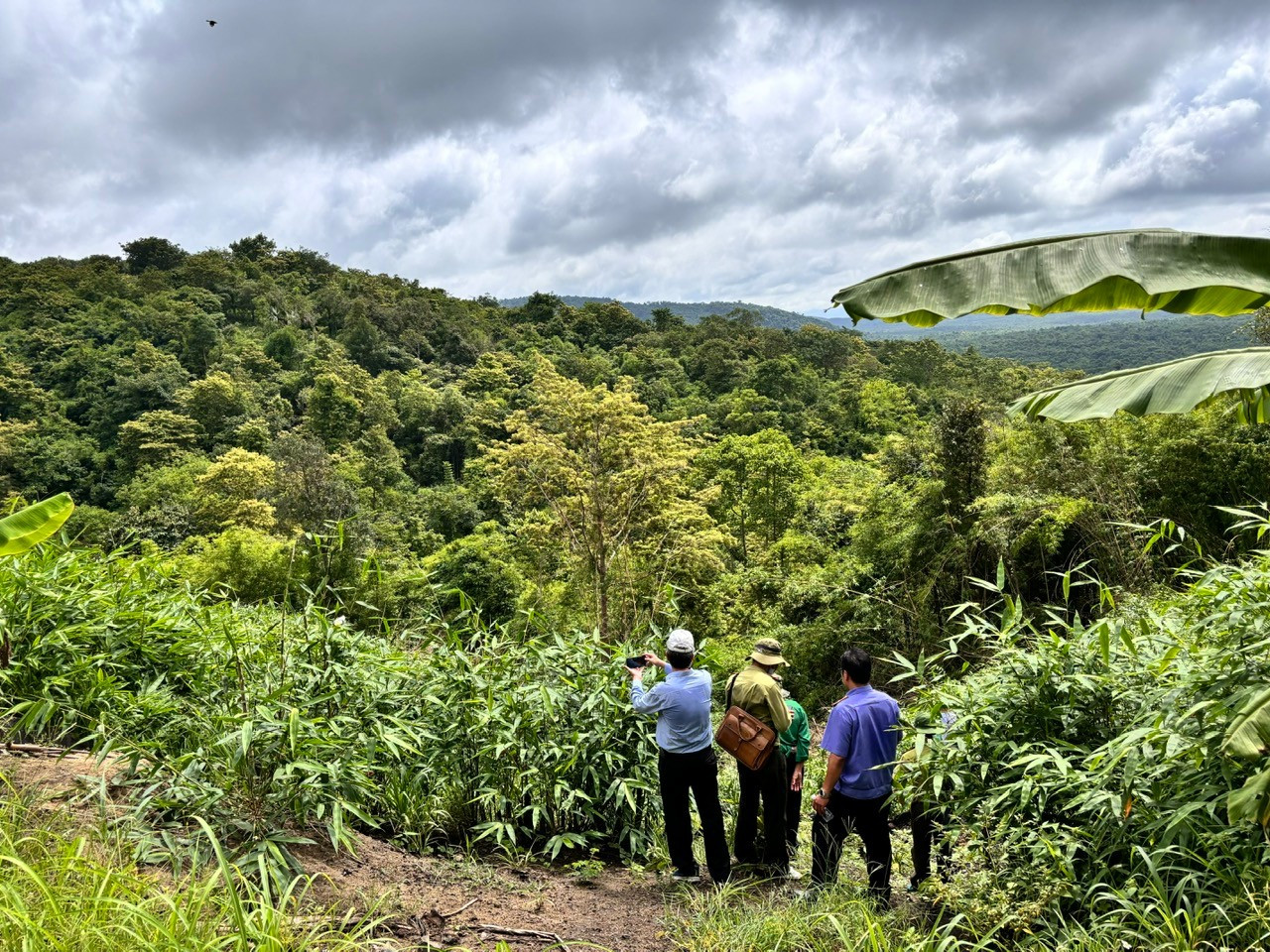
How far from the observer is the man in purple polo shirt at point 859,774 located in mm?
3150

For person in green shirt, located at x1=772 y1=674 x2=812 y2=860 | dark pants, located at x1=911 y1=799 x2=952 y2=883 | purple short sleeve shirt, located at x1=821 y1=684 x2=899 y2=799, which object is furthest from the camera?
person in green shirt, located at x1=772 y1=674 x2=812 y2=860

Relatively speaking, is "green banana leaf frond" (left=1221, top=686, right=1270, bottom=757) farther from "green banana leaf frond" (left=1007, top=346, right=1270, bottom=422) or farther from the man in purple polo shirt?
the man in purple polo shirt

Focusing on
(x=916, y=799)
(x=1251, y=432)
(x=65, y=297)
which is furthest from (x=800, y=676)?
(x=65, y=297)

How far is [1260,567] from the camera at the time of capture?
282cm

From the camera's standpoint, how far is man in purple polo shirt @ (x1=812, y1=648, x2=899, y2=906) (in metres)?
3.15

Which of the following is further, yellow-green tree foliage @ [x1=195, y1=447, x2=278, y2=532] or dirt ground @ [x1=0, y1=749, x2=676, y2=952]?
yellow-green tree foliage @ [x1=195, y1=447, x2=278, y2=532]

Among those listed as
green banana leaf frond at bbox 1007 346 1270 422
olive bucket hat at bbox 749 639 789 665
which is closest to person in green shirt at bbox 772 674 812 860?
olive bucket hat at bbox 749 639 789 665

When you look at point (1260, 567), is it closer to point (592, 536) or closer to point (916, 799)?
point (916, 799)

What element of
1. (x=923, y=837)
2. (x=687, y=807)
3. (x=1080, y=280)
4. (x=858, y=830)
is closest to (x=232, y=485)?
(x=687, y=807)

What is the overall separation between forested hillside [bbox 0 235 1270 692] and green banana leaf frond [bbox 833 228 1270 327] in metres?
2.33

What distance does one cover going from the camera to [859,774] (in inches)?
124

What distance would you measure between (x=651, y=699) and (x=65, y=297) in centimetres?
6048

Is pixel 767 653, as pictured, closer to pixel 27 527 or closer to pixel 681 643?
pixel 681 643

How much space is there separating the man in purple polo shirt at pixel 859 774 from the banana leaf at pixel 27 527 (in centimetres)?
318
